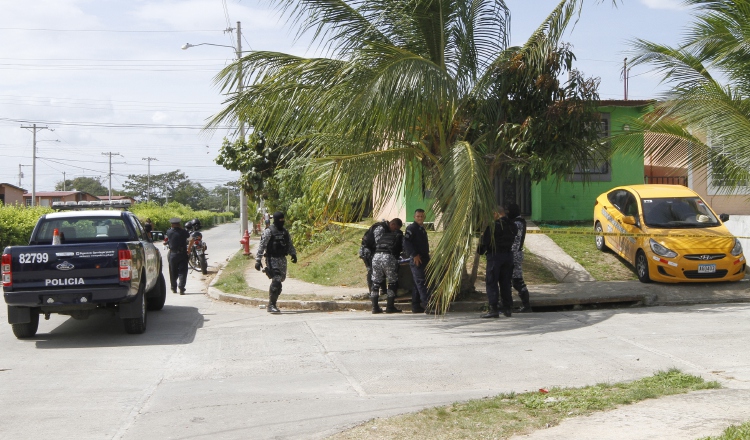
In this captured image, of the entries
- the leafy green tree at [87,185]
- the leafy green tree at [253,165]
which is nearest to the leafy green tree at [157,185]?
the leafy green tree at [87,185]

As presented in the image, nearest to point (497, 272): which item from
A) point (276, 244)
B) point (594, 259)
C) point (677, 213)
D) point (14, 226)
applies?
point (276, 244)

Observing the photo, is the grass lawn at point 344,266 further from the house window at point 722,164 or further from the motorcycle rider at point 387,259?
the house window at point 722,164

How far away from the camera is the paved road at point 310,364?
669 centimetres

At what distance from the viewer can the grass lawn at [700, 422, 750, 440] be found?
5098 mm

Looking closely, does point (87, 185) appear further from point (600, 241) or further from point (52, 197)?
point (600, 241)

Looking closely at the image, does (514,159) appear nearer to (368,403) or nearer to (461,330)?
(461,330)

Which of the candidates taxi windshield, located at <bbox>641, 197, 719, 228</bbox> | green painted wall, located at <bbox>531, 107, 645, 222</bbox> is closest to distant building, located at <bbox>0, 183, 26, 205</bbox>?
green painted wall, located at <bbox>531, 107, 645, 222</bbox>

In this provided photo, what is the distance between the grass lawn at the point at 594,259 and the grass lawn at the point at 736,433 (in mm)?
10211

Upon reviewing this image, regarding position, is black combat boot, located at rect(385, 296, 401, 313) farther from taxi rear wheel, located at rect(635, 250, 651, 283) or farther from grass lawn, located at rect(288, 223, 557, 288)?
taxi rear wheel, located at rect(635, 250, 651, 283)

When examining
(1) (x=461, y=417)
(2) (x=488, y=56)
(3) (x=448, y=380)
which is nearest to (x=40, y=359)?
(3) (x=448, y=380)

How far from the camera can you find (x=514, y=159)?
13312mm

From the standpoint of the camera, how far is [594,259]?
1641cm

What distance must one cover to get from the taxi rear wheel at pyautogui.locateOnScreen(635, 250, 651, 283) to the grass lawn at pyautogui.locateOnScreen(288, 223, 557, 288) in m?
1.62

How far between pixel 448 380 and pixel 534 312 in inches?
225
